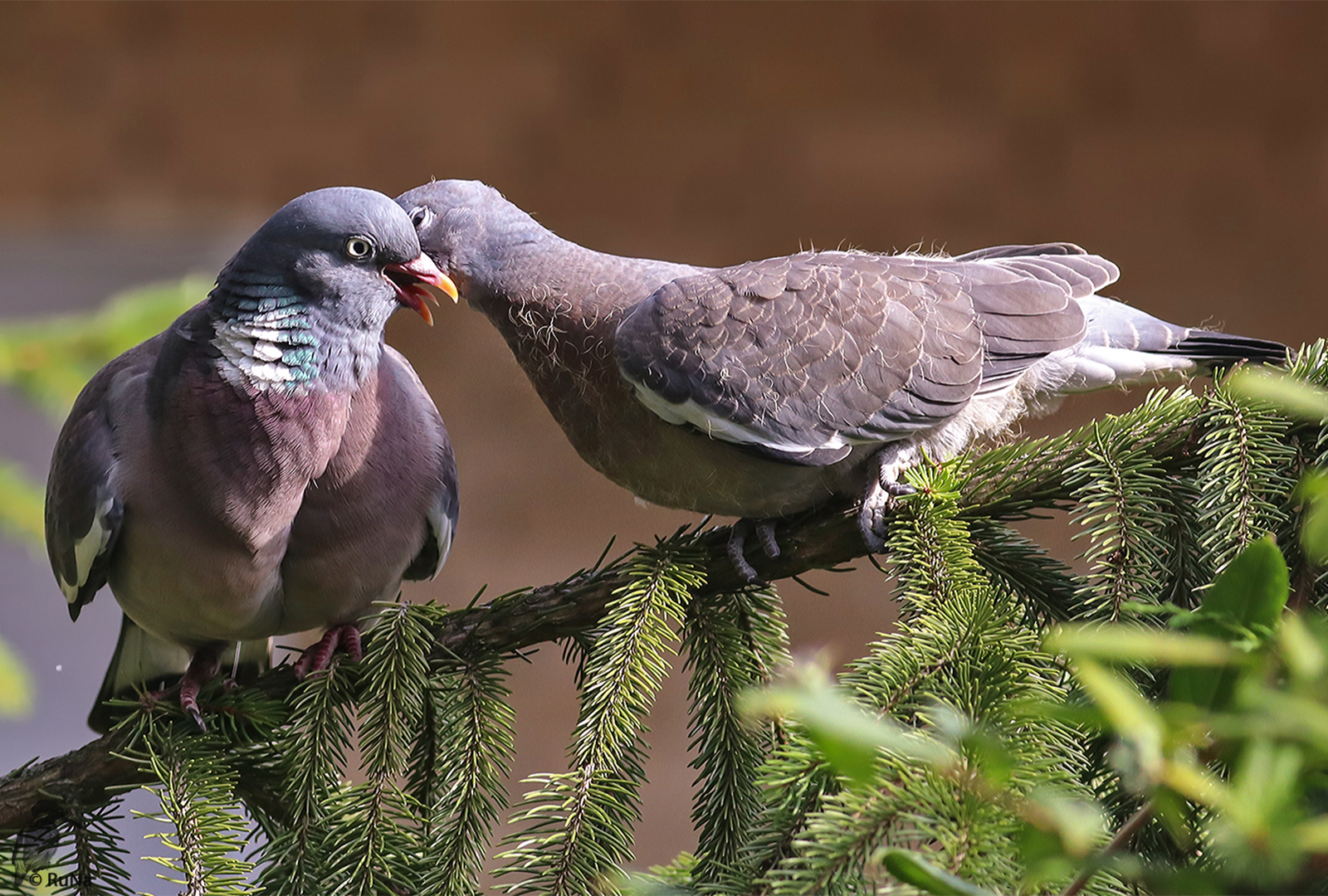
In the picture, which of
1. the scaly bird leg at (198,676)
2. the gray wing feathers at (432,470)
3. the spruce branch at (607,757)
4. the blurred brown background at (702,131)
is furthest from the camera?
the blurred brown background at (702,131)

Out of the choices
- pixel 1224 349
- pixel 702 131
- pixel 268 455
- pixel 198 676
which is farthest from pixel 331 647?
pixel 702 131

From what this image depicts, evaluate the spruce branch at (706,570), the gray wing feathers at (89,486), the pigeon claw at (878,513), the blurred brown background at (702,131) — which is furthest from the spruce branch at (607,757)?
the blurred brown background at (702,131)

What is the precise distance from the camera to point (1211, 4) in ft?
10.1

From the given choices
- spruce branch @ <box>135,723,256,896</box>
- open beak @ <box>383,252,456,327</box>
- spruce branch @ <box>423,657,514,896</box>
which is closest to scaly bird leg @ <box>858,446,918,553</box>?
spruce branch @ <box>423,657,514,896</box>

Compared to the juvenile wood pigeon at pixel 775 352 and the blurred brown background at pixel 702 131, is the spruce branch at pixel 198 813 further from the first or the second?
the blurred brown background at pixel 702 131

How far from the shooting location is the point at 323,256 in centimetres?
119

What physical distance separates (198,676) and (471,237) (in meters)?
0.59

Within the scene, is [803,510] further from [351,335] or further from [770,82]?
[770,82]

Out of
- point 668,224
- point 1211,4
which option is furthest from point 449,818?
point 1211,4

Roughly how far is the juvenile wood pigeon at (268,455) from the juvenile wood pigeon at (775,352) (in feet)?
0.39

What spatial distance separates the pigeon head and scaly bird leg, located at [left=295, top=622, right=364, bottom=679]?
443mm

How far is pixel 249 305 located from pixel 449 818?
1.93 ft

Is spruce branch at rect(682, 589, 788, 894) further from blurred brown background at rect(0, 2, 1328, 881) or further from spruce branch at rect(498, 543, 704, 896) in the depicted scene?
blurred brown background at rect(0, 2, 1328, 881)

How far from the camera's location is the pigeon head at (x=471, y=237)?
1310 millimetres
